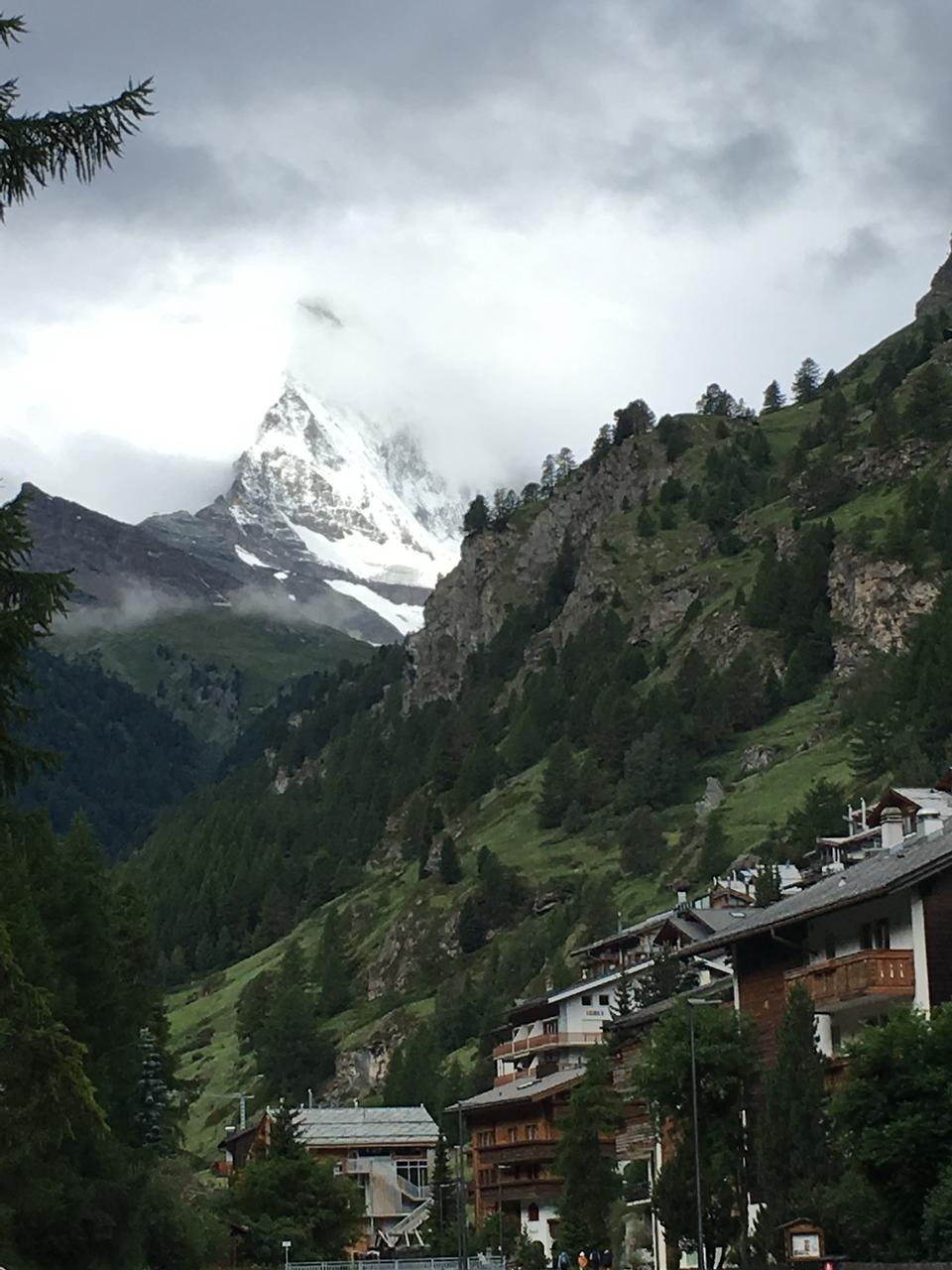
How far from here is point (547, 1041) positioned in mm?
146375

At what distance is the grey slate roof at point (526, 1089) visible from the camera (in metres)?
126

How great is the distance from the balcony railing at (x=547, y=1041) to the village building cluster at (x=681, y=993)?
5.6 inches

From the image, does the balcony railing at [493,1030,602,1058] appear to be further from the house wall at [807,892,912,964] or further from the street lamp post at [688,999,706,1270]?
the street lamp post at [688,999,706,1270]

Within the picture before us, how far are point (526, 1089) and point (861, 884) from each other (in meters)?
68.4

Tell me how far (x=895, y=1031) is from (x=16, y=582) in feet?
117

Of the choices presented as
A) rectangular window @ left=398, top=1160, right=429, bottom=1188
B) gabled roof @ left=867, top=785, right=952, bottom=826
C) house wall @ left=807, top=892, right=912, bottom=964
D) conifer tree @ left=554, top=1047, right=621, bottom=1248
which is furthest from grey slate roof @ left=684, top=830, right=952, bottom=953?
rectangular window @ left=398, top=1160, right=429, bottom=1188

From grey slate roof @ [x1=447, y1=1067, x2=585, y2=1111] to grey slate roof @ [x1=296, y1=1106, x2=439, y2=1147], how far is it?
915 inches

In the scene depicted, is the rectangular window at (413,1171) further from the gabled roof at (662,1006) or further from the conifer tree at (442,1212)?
the gabled roof at (662,1006)

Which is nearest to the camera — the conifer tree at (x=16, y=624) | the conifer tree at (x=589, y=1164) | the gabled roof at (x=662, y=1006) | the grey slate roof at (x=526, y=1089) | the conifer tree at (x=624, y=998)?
the conifer tree at (x=16, y=624)

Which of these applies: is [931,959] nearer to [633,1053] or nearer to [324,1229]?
[633,1053]

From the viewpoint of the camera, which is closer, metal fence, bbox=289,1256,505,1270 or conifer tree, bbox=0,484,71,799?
conifer tree, bbox=0,484,71,799

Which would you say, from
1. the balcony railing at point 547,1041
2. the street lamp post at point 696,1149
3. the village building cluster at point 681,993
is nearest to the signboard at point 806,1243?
the village building cluster at point 681,993

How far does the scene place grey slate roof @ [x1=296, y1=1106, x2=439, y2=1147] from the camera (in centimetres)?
16450

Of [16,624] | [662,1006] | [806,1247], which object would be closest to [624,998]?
[662,1006]
